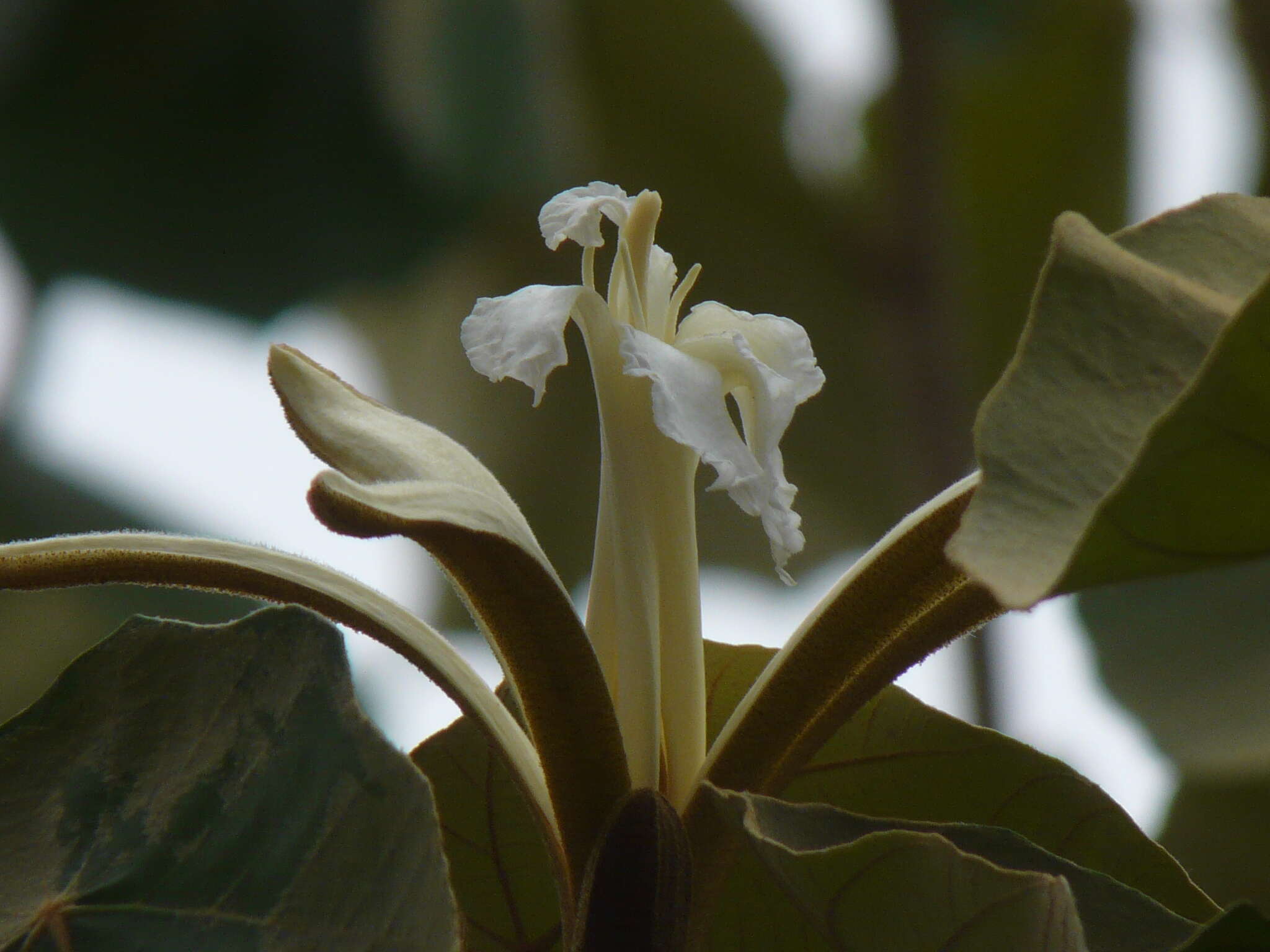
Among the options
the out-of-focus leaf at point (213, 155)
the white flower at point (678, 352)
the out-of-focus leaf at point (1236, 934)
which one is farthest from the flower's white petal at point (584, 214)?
the out-of-focus leaf at point (213, 155)

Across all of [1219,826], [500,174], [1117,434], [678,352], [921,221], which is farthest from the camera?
[500,174]

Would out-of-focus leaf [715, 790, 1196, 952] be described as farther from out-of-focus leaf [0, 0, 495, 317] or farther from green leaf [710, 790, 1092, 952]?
out-of-focus leaf [0, 0, 495, 317]

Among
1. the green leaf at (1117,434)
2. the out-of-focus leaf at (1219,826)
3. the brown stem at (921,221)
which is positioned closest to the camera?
the green leaf at (1117,434)

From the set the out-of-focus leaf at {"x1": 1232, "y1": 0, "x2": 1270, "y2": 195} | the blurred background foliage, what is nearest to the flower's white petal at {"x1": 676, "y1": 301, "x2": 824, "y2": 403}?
the out-of-focus leaf at {"x1": 1232, "y1": 0, "x2": 1270, "y2": 195}

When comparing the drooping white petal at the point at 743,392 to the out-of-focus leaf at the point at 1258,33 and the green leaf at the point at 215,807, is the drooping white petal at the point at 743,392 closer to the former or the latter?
the green leaf at the point at 215,807

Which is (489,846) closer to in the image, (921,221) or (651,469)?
(651,469)

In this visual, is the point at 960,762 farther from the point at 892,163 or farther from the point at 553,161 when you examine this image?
the point at 553,161

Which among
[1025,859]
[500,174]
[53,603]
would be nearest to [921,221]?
[500,174]
